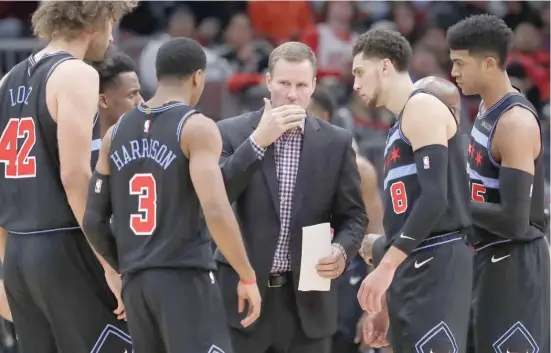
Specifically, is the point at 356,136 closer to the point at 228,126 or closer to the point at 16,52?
the point at 16,52

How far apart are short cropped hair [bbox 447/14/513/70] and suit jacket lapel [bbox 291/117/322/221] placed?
105cm

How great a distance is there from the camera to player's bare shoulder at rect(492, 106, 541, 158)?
6.16 metres

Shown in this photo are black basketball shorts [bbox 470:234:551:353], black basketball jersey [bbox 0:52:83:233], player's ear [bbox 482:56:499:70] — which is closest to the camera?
black basketball jersey [bbox 0:52:83:233]

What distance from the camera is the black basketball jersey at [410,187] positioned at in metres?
5.87

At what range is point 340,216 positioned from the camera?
617 centimetres

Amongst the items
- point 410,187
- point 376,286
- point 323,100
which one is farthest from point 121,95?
point 323,100

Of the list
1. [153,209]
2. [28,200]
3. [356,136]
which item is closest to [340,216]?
[153,209]

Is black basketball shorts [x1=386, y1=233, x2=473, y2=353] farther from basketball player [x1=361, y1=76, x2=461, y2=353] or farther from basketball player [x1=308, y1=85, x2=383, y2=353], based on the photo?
basketball player [x1=308, y1=85, x2=383, y2=353]

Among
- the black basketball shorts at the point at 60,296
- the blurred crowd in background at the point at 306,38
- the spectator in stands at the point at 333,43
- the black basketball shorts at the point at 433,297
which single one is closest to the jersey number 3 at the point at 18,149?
the black basketball shorts at the point at 60,296

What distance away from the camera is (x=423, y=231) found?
18.6 ft

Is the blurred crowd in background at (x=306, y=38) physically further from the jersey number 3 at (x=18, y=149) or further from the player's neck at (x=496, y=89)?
the jersey number 3 at (x=18, y=149)

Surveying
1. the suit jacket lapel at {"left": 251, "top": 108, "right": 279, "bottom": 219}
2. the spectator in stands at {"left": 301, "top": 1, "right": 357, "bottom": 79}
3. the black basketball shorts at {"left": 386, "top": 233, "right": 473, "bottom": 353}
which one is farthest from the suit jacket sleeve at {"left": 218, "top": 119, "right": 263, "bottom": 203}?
the spectator in stands at {"left": 301, "top": 1, "right": 357, "bottom": 79}

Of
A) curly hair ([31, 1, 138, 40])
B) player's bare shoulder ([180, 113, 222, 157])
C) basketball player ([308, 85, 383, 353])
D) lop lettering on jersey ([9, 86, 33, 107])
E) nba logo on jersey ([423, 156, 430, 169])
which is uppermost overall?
curly hair ([31, 1, 138, 40])

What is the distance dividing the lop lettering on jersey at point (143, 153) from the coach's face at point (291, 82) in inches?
40.6
